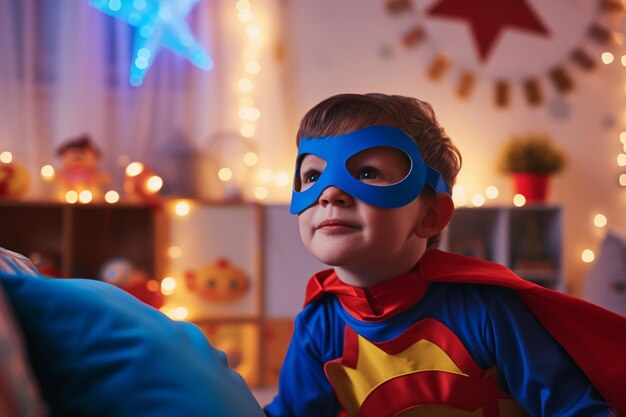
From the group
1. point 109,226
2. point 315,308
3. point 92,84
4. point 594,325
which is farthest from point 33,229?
point 594,325

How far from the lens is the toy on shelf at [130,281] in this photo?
2.45 metres

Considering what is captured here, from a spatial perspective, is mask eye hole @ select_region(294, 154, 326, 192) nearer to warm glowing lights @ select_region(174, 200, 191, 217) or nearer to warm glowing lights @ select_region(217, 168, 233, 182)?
warm glowing lights @ select_region(174, 200, 191, 217)

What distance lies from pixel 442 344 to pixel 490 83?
2738 millimetres

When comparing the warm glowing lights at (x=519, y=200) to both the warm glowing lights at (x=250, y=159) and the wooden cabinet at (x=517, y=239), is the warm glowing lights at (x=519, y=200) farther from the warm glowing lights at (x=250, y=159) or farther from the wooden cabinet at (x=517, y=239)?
the warm glowing lights at (x=250, y=159)

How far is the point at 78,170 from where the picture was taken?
8.76 feet

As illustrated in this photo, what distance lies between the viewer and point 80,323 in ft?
1.71

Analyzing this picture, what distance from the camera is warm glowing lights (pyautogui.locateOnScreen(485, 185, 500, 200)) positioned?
130 inches

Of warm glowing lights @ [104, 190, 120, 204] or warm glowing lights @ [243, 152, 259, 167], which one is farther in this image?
warm glowing lights @ [243, 152, 259, 167]

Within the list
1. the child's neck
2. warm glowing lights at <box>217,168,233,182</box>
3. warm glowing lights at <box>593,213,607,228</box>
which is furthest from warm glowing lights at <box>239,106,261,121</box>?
the child's neck

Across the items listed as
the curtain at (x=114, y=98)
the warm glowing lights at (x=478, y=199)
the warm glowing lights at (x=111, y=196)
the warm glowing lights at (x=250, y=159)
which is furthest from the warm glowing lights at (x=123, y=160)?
the warm glowing lights at (x=478, y=199)

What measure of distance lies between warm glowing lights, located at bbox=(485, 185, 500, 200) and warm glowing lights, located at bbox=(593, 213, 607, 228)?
62 centimetres

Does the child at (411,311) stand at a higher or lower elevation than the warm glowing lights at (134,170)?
lower

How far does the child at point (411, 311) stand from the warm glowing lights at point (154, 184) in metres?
1.82

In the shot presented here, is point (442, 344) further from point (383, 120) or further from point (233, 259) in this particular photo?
point (233, 259)
